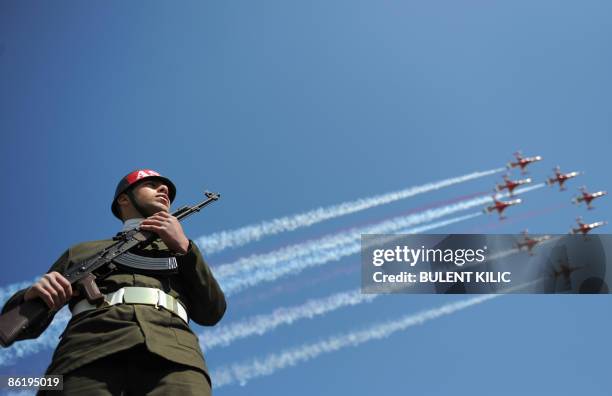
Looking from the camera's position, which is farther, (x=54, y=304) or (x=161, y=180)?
(x=161, y=180)

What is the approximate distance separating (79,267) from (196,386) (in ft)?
7.11

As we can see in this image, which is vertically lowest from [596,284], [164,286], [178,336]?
[178,336]

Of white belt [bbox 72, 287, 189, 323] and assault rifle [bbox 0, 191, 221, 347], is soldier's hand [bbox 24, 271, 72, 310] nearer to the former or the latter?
assault rifle [bbox 0, 191, 221, 347]

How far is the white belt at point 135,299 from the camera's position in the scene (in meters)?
8.21

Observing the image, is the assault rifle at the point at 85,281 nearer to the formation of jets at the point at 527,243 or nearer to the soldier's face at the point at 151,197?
the soldier's face at the point at 151,197

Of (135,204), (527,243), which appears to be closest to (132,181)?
(135,204)

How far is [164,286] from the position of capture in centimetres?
868

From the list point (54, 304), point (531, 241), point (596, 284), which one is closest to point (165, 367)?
point (54, 304)

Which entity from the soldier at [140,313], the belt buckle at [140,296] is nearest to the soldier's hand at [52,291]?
the soldier at [140,313]

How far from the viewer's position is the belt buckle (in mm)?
8203

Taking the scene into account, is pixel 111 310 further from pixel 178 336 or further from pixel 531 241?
pixel 531 241

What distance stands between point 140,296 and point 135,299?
0.22ft

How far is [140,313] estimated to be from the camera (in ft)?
26.1

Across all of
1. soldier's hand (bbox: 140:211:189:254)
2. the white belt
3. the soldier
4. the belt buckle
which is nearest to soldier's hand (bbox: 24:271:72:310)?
the soldier
